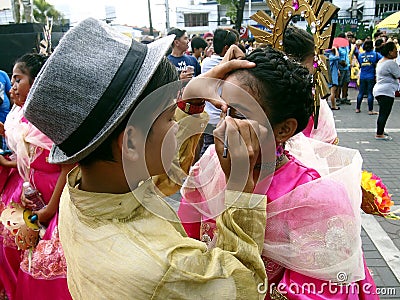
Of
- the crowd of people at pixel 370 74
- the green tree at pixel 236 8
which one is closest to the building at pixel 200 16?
the green tree at pixel 236 8

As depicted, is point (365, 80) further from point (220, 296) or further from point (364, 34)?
point (364, 34)

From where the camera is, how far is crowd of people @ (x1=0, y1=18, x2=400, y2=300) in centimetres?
99

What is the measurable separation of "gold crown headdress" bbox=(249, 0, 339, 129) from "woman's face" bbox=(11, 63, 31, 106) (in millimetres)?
1643

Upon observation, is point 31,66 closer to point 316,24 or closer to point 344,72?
point 316,24

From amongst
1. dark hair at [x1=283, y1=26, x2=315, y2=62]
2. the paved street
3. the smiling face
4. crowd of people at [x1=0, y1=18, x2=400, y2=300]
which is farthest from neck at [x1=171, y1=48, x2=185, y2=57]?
crowd of people at [x1=0, y1=18, x2=400, y2=300]

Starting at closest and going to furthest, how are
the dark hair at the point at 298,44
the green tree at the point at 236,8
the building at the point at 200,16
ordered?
the dark hair at the point at 298,44 → the green tree at the point at 236,8 → the building at the point at 200,16

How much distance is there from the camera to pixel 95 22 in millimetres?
1067

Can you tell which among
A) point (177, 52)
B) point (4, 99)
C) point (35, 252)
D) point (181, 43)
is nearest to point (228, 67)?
point (35, 252)

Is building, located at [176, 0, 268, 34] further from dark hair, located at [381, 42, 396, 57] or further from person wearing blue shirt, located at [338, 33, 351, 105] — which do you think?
dark hair, located at [381, 42, 396, 57]

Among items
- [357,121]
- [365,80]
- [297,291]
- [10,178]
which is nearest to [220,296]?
[297,291]

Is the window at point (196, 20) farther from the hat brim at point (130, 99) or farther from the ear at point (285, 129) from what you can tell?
the hat brim at point (130, 99)

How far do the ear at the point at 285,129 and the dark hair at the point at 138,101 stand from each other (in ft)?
1.56

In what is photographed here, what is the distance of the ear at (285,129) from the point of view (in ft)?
4.74

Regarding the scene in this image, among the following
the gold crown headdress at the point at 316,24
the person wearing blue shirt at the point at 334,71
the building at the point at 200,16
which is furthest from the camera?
the building at the point at 200,16
